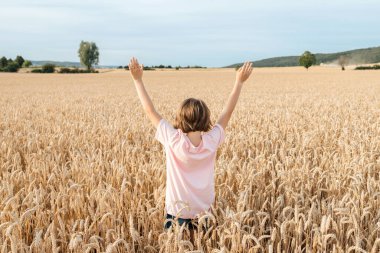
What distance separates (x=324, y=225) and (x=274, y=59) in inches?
7503

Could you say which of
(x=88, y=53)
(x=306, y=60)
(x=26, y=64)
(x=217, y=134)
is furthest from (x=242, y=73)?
(x=26, y=64)

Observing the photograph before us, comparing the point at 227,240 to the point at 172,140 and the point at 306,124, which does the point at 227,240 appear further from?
the point at 306,124

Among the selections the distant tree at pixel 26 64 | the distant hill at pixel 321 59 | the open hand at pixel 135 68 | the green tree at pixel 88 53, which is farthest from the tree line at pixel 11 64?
the open hand at pixel 135 68

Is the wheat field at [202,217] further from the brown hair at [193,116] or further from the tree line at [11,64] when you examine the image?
the tree line at [11,64]

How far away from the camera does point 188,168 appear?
311 cm

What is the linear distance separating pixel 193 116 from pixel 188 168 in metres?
0.44

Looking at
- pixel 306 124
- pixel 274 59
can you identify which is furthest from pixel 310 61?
pixel 306 124

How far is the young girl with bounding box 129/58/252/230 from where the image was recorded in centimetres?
296

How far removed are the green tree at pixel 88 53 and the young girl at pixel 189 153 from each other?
137 meters

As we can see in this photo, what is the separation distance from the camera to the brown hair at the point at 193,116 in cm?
291

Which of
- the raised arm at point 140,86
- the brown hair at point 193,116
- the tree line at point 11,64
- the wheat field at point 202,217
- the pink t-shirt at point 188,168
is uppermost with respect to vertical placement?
the tree line at point 11,64

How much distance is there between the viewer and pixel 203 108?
9.60ft

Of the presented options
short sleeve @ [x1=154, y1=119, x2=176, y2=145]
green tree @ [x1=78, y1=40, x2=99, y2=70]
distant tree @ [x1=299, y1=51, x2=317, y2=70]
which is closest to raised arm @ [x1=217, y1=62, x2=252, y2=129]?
short sleeve @ [x1=154, y1=119, x2=176, y2=145]

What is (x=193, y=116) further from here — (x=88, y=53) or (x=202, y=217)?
(x=88, y=53)
